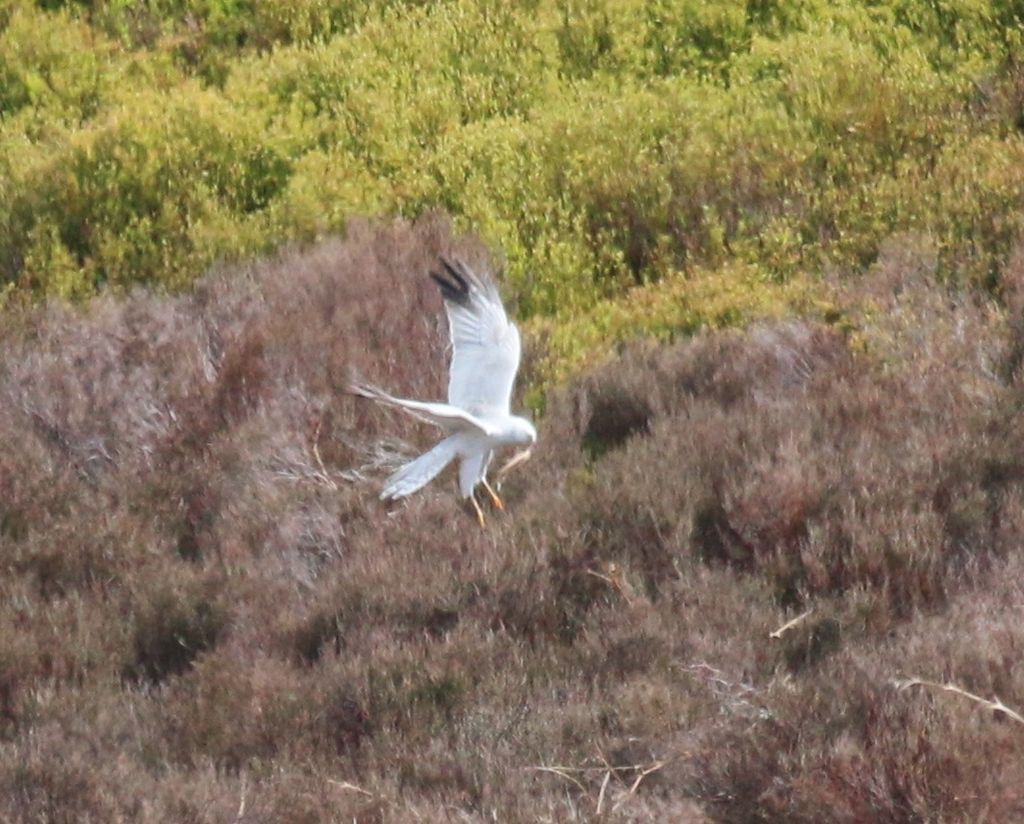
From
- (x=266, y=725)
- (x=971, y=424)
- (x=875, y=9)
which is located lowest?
(x=266, y=725)

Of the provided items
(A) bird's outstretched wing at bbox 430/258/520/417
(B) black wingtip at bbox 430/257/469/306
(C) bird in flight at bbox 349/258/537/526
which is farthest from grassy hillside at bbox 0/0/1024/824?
(B) black wingtip at bbox 430/257/469/306

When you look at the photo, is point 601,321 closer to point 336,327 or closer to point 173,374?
point 336,327

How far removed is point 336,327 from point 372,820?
3.55 meters

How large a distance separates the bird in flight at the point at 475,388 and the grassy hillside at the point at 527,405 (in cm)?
38

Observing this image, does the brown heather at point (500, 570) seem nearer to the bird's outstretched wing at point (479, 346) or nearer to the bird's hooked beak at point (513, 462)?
the bird's hooked beak at point (513, 462)

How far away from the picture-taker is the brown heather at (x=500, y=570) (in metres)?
6.06

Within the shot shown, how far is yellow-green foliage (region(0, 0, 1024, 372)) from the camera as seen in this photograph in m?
9.47

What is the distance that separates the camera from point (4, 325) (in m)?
9.88

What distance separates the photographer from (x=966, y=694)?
561cm

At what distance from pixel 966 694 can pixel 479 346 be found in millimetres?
2593

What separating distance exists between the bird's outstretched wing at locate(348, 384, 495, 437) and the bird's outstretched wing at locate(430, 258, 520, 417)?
16 cm

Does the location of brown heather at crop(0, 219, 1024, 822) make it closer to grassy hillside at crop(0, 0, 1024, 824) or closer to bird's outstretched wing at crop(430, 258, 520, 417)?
grassy hillside at crop(0, 0, 1024, 824)

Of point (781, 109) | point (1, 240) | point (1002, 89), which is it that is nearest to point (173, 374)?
point (1, 240)

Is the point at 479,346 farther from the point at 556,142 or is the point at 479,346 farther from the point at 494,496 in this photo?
the point at 556,142
